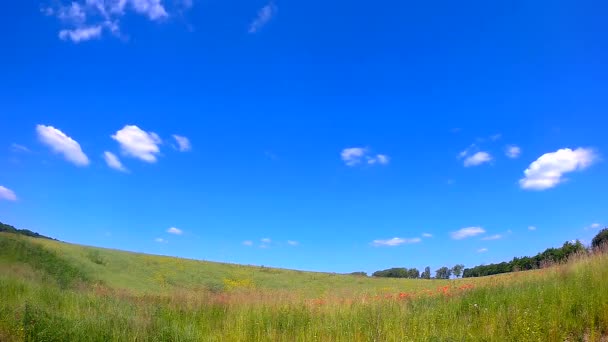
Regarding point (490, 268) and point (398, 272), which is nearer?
point (490, 268)

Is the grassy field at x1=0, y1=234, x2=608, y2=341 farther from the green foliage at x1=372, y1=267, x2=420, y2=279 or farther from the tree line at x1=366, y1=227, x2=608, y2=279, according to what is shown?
the green foliage at x1=372, y1=267, x2=420, y2=279

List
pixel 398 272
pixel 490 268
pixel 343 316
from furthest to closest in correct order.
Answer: pixel 398 272 → pixel 490 268 → pixel 343 316

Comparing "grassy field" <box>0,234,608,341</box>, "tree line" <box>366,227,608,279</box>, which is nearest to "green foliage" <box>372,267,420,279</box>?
"tree line" <box>366,227,608,279</box>

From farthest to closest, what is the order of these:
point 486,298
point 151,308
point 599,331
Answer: point 151,308 < point 486,298 < point 599,331

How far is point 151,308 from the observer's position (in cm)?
1309

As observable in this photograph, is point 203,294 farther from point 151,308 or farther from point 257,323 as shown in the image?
point 257,323

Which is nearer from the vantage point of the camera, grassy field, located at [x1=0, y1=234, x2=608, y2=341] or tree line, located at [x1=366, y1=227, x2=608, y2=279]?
grassy field, located at [x1=0, y1=234, x2=608, y2=341]

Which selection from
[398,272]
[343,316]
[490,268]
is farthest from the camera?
[398,272]

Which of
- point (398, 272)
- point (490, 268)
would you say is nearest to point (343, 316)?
point (490, 268)

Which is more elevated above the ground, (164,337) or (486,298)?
(486,298)

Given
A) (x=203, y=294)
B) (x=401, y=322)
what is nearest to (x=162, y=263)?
(x=203, y=294)

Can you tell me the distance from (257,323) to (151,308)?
4345 mm

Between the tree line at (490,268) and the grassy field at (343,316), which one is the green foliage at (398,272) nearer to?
the tree line at (490,268)

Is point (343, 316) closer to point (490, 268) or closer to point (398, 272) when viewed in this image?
point (490, 268)
